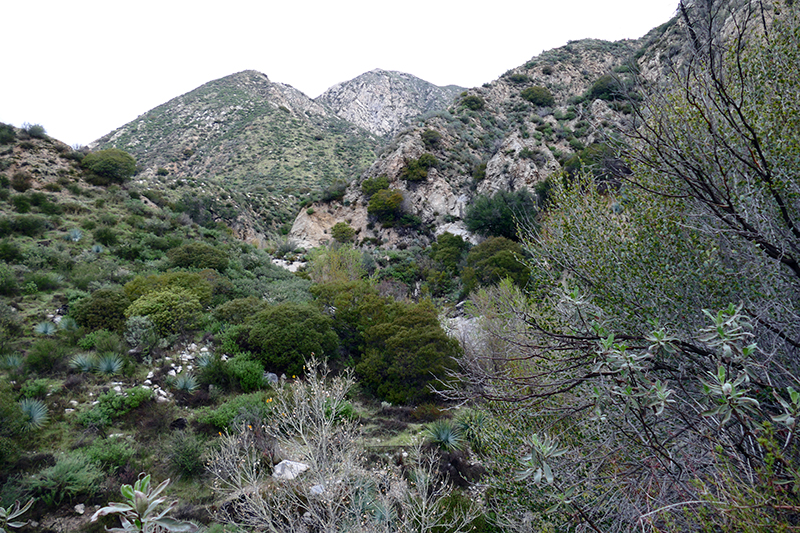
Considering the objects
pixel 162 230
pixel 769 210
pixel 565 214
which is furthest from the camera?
pixel 162 230

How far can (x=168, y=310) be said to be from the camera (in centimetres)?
1079

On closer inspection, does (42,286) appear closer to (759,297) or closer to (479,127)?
(759,297)

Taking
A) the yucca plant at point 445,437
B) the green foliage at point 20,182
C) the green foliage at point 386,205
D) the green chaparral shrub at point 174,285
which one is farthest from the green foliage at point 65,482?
the green foliage at point 386,205

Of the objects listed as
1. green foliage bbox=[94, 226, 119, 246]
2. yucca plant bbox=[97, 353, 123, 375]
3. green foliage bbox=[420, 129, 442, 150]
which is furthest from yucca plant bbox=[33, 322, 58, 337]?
green foliage bbox=[420, 129, 442, 150]

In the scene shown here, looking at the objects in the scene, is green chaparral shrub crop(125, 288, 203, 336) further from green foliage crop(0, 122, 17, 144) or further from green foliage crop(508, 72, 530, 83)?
green foliage crop(508, 72, 530, 83)

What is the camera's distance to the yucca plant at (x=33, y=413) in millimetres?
6617

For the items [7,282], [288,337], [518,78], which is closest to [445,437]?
[288,337]

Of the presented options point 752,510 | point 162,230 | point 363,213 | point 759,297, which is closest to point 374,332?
point 759,297

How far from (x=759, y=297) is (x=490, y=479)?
12.3 feet

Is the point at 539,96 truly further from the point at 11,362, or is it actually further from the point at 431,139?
the point at 11,362

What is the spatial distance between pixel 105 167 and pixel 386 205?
16.9 metres

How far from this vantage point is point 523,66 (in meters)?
37.6

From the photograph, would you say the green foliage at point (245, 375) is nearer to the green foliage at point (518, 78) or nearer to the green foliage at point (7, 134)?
the green foliage at point (7, 134)

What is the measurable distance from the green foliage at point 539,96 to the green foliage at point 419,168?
1201 centimetres
